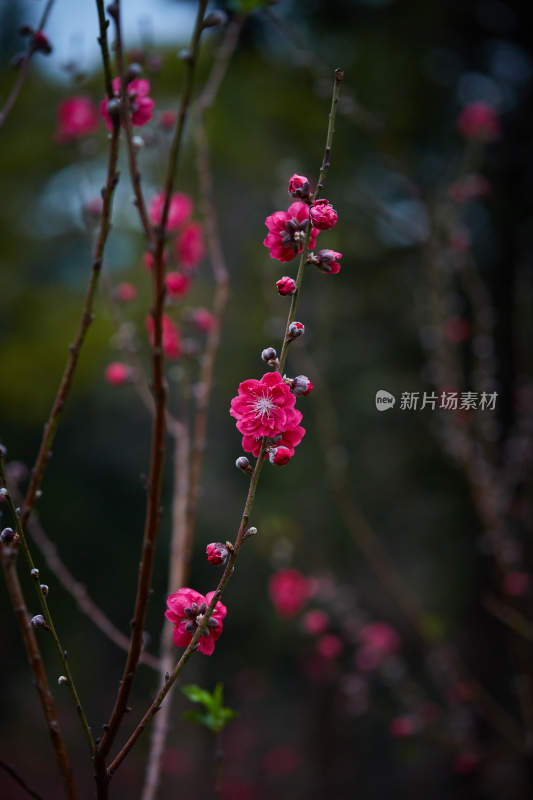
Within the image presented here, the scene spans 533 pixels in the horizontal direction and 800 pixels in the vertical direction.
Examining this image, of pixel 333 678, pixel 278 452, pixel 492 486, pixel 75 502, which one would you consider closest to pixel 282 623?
pixel 333 678

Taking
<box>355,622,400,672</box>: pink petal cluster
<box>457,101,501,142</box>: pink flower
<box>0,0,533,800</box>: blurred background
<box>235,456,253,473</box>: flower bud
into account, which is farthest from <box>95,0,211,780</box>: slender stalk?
<box>355,622,400,672</box>: pink petal cluster

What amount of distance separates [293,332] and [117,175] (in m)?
0.25

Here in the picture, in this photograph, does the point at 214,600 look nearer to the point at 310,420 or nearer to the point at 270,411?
the point at 270,411

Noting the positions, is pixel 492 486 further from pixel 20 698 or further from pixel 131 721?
pixel 20 698

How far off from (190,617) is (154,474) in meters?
0.19

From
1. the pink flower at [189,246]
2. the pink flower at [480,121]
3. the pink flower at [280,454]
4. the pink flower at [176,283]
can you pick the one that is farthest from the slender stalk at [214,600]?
the pink flower at [480,121]

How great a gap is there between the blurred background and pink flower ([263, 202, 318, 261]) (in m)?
2.13

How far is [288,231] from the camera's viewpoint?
682 mm

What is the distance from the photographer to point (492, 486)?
2.27m

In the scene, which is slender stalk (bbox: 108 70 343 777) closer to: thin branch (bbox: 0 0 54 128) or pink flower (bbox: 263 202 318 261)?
pink flower (bbox: 263 202 318 261)

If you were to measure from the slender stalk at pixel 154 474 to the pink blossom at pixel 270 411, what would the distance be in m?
0.11

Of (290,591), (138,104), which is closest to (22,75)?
(138,104)

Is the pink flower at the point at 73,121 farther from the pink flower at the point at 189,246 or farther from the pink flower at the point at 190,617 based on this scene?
the pink flower at the point at 190,617

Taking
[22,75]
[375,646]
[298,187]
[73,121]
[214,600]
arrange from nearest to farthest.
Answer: [214,600], [298,187], [22,75], [73,121], [375,646]
